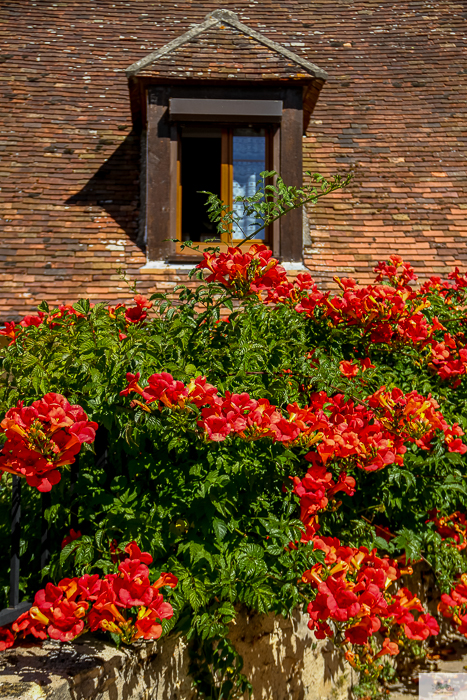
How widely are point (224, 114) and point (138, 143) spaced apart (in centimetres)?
→ 121

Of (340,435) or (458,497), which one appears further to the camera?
(458,497)

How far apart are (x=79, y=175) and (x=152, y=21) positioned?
3054 millimetres

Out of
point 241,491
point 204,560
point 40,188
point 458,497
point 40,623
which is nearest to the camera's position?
point 40,623

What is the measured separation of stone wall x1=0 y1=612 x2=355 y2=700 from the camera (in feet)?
6.27

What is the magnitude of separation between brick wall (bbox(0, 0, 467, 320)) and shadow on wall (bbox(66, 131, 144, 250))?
0.02 meters

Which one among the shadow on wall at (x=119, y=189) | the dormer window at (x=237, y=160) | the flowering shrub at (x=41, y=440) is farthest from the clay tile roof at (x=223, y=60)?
the flowering shrub at (x=41, y=440)

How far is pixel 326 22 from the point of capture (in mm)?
8023

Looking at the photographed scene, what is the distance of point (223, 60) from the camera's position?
5.82 m

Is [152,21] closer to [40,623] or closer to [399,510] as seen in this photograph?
[399,510]

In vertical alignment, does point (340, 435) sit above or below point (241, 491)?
above

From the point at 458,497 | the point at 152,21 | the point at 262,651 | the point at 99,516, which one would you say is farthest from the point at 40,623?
the point at 152,21

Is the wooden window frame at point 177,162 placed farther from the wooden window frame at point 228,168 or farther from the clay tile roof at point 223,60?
the clay tile roof at point 223,60

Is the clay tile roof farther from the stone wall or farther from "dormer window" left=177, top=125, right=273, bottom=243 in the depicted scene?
the stone wall

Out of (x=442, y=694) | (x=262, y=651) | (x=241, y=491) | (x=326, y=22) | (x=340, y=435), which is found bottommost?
(x=442, y=694)
